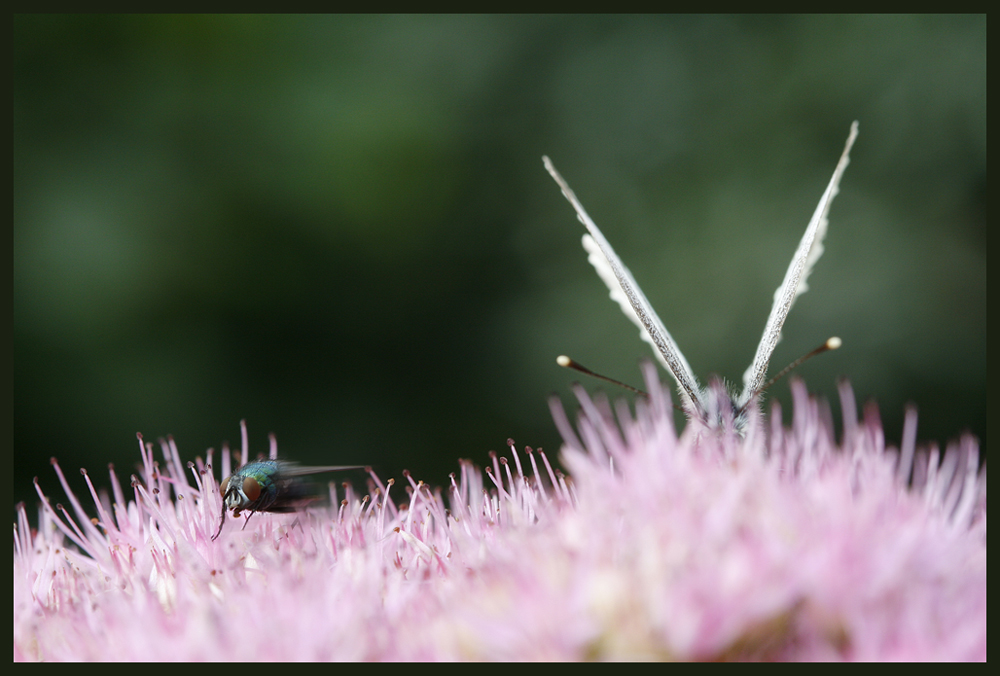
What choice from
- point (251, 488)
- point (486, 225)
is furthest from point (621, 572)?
point (486, 225)

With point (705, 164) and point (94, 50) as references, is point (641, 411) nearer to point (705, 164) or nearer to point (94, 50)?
point (705, 164)

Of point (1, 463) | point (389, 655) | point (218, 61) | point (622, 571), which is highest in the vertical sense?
point (218, 61)

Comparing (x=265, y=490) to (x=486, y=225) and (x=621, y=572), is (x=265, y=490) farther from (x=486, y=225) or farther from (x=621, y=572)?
(x=486, y=225)

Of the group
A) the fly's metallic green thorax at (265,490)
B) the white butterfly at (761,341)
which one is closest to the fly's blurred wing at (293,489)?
the fly's metallic green thorax at (265,490)

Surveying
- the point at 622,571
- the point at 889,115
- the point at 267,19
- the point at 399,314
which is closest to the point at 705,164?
the point at 889,115

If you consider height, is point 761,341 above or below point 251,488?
above

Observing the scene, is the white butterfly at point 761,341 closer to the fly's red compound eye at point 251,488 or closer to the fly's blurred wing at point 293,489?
the fly's blurred wing at point 293,489
